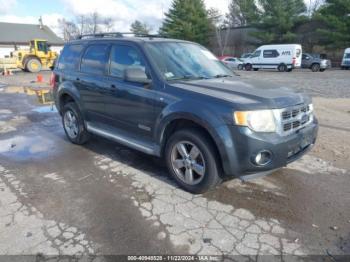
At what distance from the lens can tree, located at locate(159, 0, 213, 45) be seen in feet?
146

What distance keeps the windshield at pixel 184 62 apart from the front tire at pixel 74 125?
6.94ft

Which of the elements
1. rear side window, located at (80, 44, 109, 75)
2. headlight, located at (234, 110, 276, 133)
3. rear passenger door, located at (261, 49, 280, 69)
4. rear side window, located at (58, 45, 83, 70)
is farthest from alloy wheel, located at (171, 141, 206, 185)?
rear passenger door, located at (261, 49, 280, 69)

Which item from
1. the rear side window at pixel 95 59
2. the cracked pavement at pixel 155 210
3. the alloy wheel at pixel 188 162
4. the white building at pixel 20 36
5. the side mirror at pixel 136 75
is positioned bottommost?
the cracked pavement at pixel 155 210

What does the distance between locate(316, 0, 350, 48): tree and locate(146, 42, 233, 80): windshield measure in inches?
1284

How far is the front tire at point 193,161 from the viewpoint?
3578 mm

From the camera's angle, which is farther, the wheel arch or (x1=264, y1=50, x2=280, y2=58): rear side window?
(x1=264, y1=50, x2=280, y2=58): rear side window

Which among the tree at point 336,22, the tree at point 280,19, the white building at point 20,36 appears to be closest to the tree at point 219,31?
the tree at point 280,19

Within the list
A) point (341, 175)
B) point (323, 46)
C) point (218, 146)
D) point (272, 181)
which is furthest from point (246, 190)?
point (323, 46)

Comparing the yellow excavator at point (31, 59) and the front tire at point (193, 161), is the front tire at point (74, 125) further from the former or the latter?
the yellow excavator at point (31, 59)

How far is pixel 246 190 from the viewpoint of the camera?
3.94 m

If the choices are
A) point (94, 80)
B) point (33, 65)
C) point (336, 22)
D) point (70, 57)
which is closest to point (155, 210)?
point (94, 80)

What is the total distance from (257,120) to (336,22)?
34.4 m

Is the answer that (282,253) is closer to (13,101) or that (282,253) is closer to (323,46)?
(13,101)

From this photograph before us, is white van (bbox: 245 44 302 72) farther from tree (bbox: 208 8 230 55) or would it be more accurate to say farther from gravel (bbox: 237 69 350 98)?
tree (bbox: 208 8 230 55)
